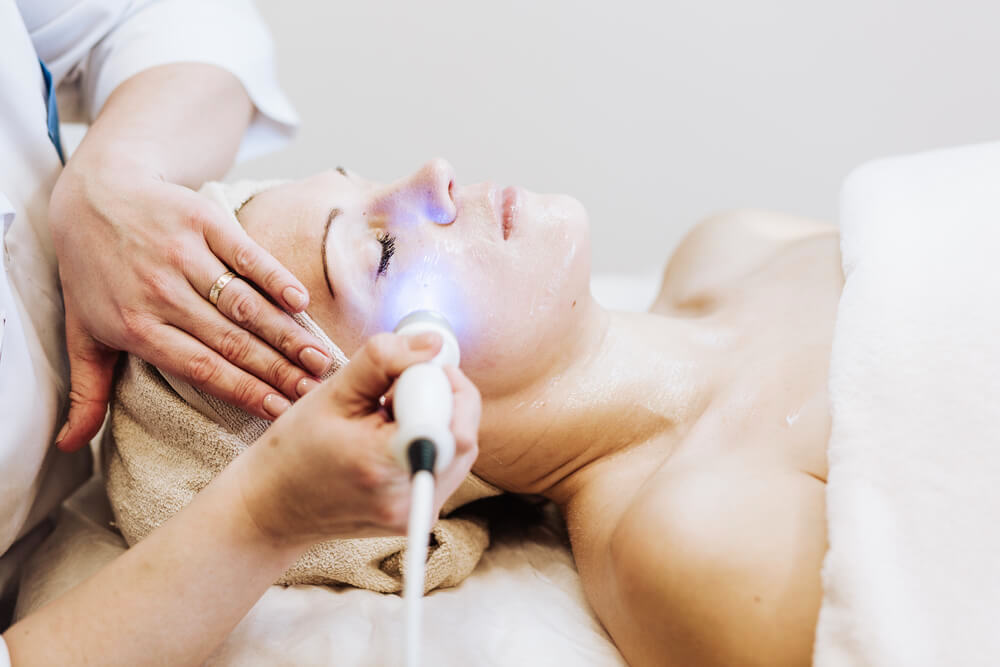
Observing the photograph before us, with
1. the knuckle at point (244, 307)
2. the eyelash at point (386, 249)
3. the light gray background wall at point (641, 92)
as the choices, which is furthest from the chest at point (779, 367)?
the light gray background wall at point (641, 92)

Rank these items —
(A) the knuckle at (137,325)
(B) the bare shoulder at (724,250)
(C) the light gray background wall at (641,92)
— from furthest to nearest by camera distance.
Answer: (C) the light gray background wall at (641,92) → (B) the bare shoulder at (724,250) → (A) the knuckle at (137,325)

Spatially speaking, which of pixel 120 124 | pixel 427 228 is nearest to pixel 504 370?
pixel 427 228

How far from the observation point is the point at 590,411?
1.03 m

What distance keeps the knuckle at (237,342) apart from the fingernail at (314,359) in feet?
0.22

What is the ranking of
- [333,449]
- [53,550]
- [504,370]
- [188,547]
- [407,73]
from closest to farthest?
[333,449] → [188,547] → [504,370] → [53,550] → [407,73]

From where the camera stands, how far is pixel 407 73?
75.7 inches

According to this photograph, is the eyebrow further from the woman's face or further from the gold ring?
the gold ring

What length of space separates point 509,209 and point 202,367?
0.42 metres

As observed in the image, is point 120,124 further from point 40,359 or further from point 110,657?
point 110,657

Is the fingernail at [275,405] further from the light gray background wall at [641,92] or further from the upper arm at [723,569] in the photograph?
the light gray background wall at [641,92]

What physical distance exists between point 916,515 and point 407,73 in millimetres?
1604

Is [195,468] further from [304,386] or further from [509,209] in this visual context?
[509,209]

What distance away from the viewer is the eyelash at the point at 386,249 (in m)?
0.95

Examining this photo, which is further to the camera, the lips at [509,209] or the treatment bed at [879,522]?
the lips at [509,209]
